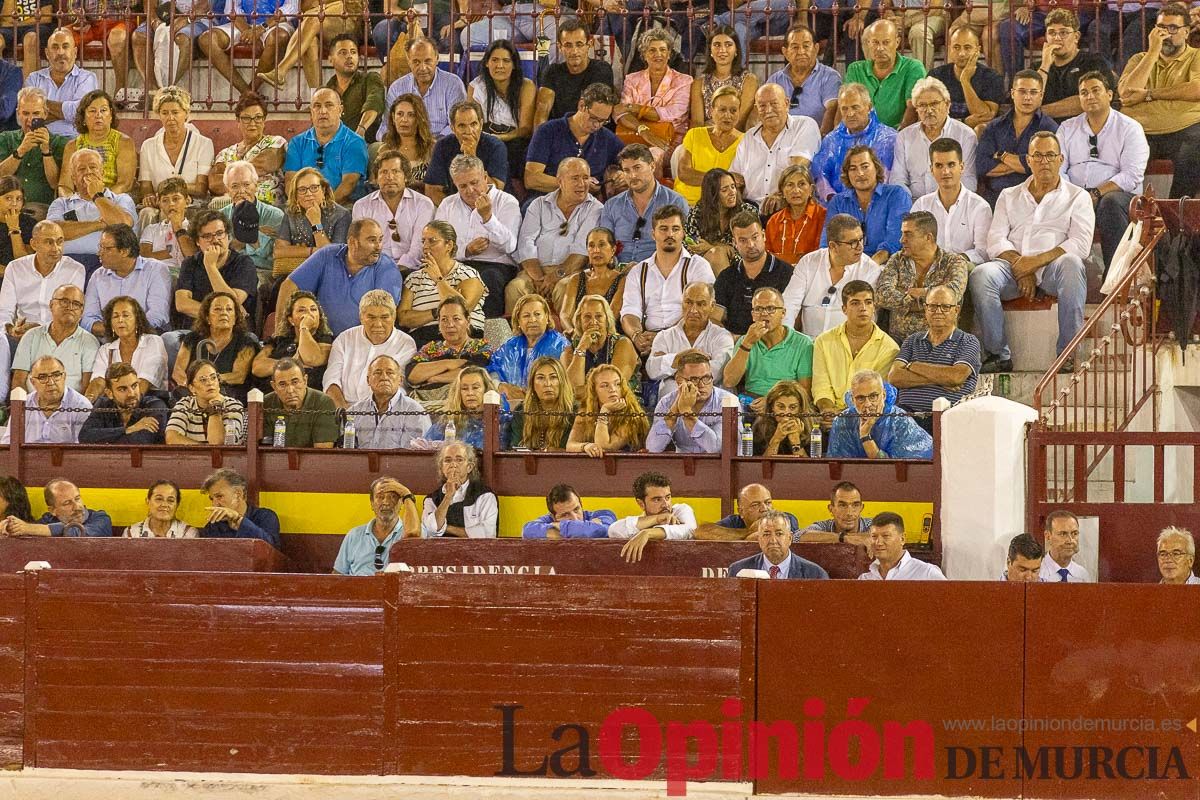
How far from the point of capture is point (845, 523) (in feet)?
38.2

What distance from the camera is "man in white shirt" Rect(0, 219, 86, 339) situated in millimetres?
14289

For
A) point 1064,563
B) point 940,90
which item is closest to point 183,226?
point 940,90

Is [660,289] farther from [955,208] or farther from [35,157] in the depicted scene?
[35,157]

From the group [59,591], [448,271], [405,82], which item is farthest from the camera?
[405,82]

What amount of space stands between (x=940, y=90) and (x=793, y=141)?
105 cm

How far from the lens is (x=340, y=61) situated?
15.8 metres

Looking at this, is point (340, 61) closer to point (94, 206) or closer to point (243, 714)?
point (94, 206)

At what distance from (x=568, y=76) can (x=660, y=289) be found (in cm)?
263

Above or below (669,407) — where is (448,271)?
above

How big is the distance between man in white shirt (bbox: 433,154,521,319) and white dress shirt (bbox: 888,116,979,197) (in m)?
2.50

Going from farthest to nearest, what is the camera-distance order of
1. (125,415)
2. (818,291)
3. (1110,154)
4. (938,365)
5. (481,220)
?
(481,220)
(1110,154)
(818,291)
(125,415)
(938,365)

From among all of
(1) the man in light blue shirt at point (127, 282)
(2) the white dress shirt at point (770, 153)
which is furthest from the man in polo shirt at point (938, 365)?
(1) the man in light blue shirt at point (127, 282)

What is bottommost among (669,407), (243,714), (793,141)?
(243,714)

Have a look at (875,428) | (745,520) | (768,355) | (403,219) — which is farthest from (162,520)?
(875,428)
